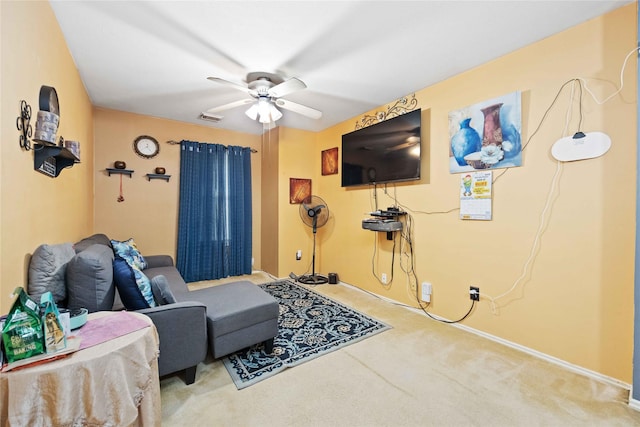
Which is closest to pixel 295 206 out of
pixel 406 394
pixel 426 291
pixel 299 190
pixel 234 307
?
pixel 299 190

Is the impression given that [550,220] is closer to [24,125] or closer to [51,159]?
[24,125]

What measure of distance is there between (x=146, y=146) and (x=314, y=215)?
103 inches

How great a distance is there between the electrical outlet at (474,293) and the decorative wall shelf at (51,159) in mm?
3289

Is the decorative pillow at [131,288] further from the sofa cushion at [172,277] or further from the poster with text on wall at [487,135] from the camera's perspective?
the poster with text on wall at [487,135]

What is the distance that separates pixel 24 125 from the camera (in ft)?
4.25

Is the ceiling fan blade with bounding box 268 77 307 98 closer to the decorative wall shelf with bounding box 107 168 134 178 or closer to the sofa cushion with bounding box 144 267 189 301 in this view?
the sofa cushion with bounding box 144 267 189 301

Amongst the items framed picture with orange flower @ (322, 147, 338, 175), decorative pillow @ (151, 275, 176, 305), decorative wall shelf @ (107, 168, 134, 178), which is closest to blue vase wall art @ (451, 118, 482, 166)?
framed picture with orange flower @ (322, 147, 338, 175)

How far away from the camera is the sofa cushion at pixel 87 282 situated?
59.2 inches

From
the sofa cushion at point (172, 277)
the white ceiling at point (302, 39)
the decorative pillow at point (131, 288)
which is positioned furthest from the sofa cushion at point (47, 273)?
the white ceiling at point (302, 39)

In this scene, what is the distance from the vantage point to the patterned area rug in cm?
193

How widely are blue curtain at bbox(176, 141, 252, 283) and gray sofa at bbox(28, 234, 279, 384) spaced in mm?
1876

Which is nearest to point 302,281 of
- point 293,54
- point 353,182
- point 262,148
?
point 353,182

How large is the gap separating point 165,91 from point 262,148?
187 cm

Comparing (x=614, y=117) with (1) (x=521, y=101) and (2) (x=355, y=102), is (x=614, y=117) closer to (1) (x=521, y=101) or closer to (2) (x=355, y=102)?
(1) (x=521, y=101)
